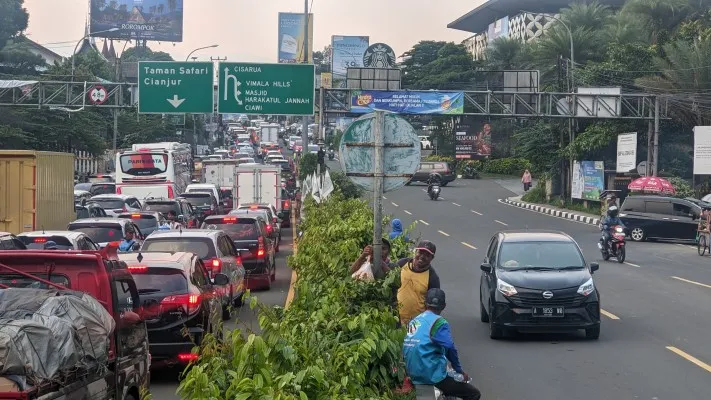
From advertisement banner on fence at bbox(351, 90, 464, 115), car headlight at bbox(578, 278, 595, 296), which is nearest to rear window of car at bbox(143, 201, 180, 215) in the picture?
advertisement banner on fence at bbox(351, 90, 464, 115)

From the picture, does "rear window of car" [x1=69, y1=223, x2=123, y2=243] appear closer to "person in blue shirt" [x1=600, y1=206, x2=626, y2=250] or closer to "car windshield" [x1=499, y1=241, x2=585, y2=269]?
"car windshield" [x1=499, y1=241, x2=585, y2=269]

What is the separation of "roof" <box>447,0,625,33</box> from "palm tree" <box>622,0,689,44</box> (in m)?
36.2

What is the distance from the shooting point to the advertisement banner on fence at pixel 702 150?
42188 millimetres

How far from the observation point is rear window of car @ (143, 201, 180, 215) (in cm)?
3053

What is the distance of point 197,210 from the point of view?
36.7 m

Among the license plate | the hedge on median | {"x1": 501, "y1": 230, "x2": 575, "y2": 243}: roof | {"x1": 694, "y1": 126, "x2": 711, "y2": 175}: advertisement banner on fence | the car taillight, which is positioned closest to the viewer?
the hedge on median

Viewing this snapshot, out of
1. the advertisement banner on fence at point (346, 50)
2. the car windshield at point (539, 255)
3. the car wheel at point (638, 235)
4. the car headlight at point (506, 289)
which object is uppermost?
the advertisement banner on fence at point (346, 50)

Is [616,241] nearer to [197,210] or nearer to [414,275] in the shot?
[197,210]

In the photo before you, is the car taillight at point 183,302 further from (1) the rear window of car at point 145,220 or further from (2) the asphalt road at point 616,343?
(1) the rear window of car at point 145,220

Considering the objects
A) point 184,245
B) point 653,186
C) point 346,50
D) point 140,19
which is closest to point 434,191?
point 653,186

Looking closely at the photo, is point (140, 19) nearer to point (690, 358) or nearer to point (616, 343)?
point (616, 343)

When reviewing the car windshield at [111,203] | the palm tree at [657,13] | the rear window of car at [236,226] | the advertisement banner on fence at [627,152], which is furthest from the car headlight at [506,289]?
the palm tree at [657,13]

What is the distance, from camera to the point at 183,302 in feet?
38.8

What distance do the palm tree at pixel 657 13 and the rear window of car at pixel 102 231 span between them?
139 feet
